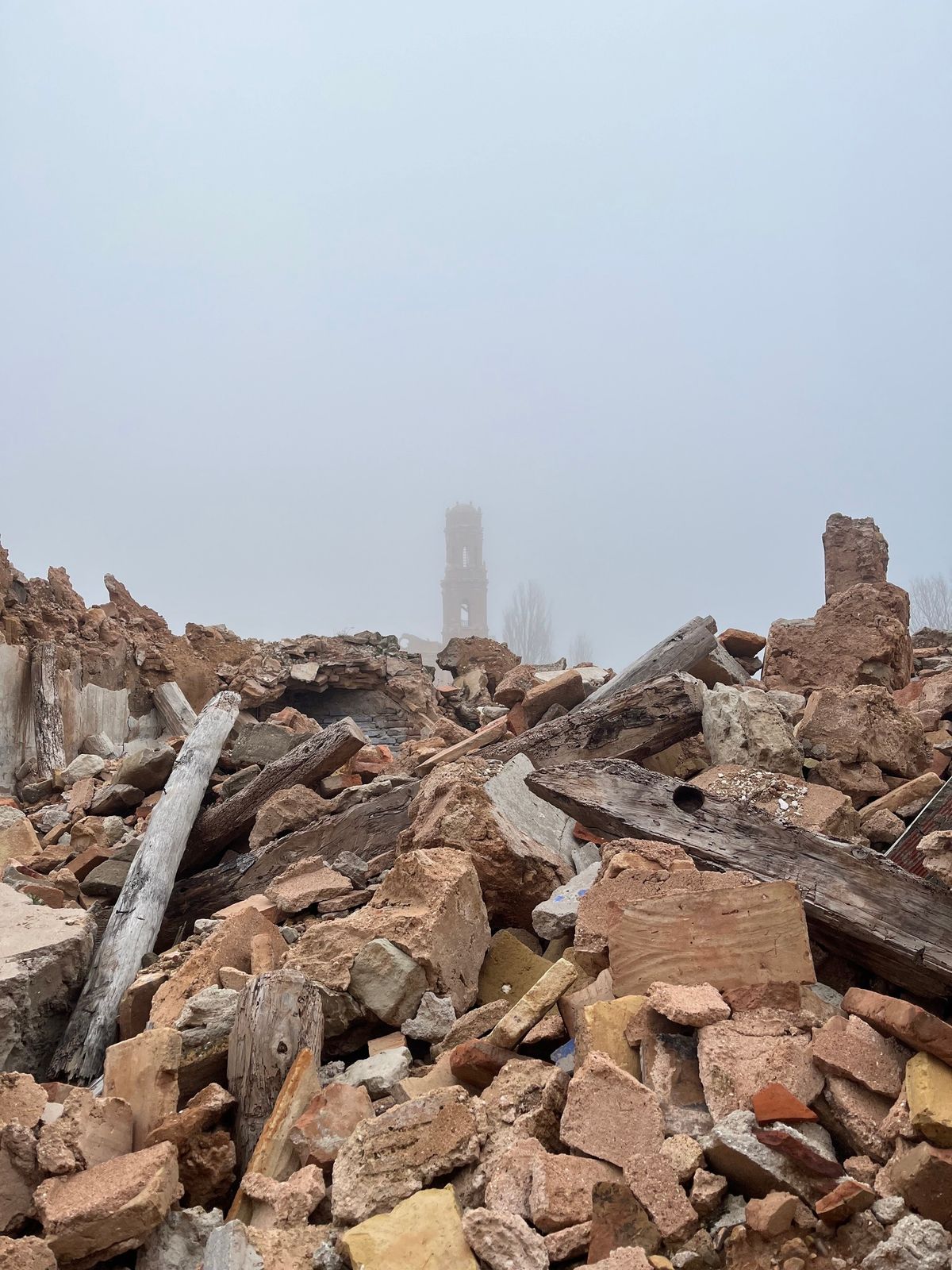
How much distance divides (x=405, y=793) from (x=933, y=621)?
1300 inches

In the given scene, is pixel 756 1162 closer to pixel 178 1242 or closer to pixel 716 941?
pixel 716 941

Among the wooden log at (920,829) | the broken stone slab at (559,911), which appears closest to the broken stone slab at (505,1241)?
the broken stone slab at (559,911)

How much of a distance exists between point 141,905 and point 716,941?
3170mm

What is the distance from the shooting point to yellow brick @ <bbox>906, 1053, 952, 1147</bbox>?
5.48ft

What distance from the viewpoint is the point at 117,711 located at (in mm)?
11273

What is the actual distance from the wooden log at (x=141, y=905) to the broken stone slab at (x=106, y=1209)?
1395 mm

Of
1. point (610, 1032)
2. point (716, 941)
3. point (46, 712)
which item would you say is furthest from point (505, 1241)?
point (46, 712)

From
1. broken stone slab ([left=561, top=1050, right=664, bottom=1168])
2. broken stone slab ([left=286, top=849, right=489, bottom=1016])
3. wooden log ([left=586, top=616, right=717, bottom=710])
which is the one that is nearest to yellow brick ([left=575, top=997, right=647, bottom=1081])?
broken stone slab ([left=561, top=1050, right=664, bottom=1168])

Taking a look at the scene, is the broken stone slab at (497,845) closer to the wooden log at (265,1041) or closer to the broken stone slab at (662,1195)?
the wooden log at (265,1041)

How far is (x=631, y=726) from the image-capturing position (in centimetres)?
457

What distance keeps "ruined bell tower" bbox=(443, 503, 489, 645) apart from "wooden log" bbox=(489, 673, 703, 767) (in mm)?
77030

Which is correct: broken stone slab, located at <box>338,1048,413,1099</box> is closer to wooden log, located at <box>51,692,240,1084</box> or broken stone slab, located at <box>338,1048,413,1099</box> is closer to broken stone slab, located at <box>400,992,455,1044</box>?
broken stone slab, located at <box>400,992,455,1044</box>

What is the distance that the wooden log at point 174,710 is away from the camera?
35.4ft

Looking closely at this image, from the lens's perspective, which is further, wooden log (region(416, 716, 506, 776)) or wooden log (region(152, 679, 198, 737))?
wooden log (region(152, 679, 198, 737))
